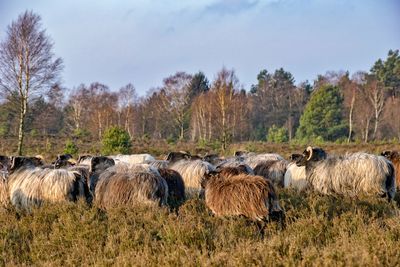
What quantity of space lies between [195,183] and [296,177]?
8.50ft

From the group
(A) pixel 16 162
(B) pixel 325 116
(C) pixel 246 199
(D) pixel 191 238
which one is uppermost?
(B) pixel 325 116

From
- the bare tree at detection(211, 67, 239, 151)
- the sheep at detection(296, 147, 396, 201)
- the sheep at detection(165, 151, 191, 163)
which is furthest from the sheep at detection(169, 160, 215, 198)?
the bare tree at detection(211, 67, 239, 151)

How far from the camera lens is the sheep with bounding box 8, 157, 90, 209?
7781mm

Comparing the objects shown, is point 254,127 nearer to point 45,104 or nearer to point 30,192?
point 45,104

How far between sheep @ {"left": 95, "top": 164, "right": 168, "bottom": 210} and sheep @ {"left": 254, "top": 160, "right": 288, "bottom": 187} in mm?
4860

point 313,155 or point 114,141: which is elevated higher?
point 114,141

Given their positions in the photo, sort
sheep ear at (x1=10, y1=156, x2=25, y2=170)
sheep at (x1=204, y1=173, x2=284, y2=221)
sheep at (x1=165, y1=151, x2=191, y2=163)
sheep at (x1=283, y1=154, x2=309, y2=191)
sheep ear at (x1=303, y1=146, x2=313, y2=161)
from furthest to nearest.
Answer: sheep at (x1=165, y1=151, x2=191, y2=163) → sheep at (x1=283, y1=154, x2=309, y2=191) → sheep ear at (x1=303, y1=146, x2=313, y2=161) → sheep ear at (x1=10, y1=156, x2=25, y2=170) → sheep at (x1=204, y1=173, x2=284, y2=221)

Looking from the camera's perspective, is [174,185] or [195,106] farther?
[195,106]

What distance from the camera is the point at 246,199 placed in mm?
6320

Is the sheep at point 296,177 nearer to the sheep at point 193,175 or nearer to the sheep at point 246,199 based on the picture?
the sheep at point 193,175

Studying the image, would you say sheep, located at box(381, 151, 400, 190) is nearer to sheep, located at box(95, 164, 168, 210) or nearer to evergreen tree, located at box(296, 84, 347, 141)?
sheep, located at box(95, 164, 168, 210)

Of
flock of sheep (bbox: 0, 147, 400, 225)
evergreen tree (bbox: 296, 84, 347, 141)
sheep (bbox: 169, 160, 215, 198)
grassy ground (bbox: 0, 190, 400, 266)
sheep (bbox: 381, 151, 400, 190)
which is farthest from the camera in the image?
evergreen tree (bbox: 296, 84, 347, 141)

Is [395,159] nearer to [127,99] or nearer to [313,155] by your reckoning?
[313,155]

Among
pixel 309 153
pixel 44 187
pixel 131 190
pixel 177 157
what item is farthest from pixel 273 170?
pixel 44 187
